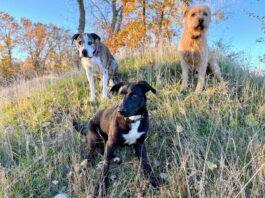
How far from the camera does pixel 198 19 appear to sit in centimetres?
467

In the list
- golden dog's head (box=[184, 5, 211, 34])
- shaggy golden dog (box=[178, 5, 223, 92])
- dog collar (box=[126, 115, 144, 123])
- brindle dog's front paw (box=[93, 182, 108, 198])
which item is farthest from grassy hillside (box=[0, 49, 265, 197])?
golden dog's head (box=[184, 5, 211, 34])

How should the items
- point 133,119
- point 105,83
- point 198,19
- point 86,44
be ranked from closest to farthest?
point 133,119
point 198,19
point 86,44
point 105,83

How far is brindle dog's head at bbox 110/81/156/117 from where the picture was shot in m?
2.75

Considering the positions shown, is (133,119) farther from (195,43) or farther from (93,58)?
(93,58)

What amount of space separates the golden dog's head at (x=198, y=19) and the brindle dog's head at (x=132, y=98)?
2331mm

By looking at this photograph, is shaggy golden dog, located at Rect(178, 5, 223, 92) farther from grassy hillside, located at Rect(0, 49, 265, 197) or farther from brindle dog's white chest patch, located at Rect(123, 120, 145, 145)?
brindle dog's white chest patch, located at Rect(123, 120, 145, 145)

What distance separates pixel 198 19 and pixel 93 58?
2.23 metres

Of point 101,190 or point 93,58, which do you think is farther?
point 93,58

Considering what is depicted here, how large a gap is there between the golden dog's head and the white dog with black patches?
193 cm

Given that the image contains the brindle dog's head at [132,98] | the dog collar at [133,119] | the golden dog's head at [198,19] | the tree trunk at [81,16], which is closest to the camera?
the brindle dog's head at [132,98]

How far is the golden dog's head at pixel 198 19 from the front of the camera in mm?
4699

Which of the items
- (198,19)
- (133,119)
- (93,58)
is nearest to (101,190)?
(133,119)

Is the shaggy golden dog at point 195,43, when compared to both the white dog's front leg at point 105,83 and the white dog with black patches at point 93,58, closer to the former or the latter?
the white dog's front leg at point 105,83

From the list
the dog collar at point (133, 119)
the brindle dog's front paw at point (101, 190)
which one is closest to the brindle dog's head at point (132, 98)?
the dog collar at point (133, 119)
